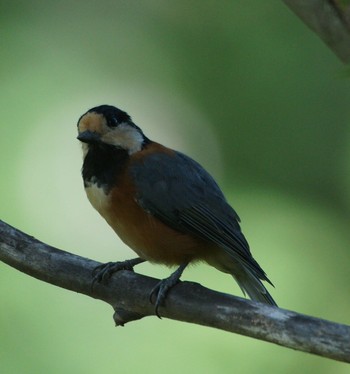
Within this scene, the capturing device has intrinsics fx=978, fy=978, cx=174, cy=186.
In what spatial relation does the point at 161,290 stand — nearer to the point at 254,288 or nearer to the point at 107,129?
the point at 254,288

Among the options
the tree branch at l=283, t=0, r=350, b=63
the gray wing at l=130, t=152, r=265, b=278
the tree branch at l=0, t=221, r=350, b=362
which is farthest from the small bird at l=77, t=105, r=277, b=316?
the tree branch at l=283, t=0, r=350, b=63

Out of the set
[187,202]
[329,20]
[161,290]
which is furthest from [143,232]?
[329,20]

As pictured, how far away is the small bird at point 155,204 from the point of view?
13.5ft

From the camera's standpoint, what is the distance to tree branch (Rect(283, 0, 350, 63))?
357cm

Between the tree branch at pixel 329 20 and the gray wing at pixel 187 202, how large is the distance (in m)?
0.96

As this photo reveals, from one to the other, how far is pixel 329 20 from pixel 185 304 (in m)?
1.18

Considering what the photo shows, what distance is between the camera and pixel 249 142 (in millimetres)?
7727

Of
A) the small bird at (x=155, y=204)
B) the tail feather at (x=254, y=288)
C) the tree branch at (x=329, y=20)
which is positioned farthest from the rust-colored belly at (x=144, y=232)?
the tree branch at (x=329, y=20)

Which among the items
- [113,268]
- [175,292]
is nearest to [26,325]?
[113,268]

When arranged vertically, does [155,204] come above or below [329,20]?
below

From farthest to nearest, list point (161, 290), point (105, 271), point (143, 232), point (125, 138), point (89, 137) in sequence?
point (125, 138) → point (89, 137) → point (143, 232) → point (105, 271) → point (161, 290)

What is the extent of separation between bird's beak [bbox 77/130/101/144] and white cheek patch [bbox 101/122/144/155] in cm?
3

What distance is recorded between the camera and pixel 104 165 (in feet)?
13.8

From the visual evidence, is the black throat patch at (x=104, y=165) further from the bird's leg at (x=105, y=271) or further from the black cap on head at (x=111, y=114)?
the bird's leg at (x=105, y=271)
